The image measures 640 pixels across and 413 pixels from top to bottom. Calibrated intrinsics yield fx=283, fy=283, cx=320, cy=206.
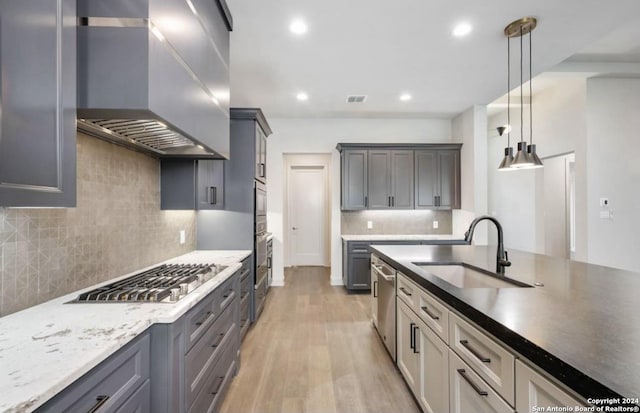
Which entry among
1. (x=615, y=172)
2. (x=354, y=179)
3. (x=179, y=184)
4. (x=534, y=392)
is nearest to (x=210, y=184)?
(x=179, y=184)

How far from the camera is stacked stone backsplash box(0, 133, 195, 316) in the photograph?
1215mm

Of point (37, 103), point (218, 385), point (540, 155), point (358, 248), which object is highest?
point (540, 155)

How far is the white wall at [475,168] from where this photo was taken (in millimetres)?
4531

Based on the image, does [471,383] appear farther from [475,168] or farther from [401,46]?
[475,168]

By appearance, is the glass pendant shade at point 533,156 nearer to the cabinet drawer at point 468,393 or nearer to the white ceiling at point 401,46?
the white ceiling at point 401,46

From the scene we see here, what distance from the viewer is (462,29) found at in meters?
2.56

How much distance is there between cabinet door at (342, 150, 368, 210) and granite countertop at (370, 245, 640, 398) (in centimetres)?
300

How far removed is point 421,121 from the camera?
17.3 feet

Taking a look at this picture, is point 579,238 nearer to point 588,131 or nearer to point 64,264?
point 588,131

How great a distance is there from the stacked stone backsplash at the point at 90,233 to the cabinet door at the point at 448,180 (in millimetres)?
4210

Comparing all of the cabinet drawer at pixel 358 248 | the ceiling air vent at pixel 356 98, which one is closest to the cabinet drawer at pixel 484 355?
the cabinet drawer at pixel 358 248

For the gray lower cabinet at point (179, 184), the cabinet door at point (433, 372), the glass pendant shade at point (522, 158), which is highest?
the glass pendant shade at point (522, 158)

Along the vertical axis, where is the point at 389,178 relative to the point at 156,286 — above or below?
above

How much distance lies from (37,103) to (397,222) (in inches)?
195
